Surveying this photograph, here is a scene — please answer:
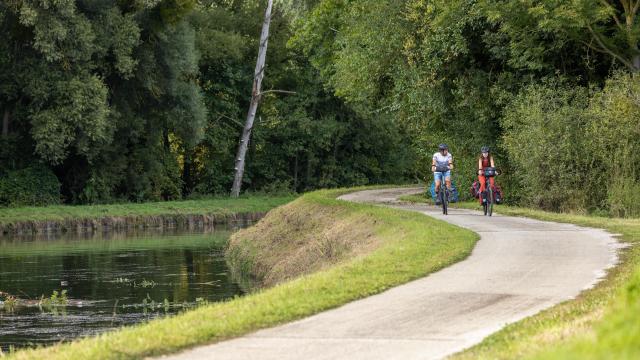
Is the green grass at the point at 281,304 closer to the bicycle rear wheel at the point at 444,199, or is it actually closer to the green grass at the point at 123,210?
the bicycle rear wheel at the point at 444,199

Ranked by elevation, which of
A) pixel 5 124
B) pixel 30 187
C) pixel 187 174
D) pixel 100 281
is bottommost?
pixel 100 281

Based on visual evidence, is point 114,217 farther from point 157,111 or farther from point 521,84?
point 521,84

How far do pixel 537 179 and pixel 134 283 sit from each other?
13870 mm

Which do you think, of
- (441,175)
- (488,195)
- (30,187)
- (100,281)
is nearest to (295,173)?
(30,187)

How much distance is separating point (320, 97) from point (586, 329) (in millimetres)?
65587

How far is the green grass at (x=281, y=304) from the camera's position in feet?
35.0

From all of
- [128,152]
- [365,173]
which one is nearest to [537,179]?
[128,152]

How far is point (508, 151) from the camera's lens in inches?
1473

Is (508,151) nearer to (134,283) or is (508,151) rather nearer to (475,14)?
(475,14)

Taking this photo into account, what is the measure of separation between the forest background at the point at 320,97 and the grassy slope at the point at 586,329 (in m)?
16.5

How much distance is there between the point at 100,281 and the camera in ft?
87.1

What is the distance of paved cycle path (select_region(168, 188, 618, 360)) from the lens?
10.2 m

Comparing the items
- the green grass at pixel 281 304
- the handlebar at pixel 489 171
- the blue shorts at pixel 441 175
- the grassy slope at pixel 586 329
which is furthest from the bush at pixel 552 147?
the grassy slope at pixel 586 329

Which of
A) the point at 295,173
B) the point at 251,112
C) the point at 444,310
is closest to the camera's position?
the point at 444,310
